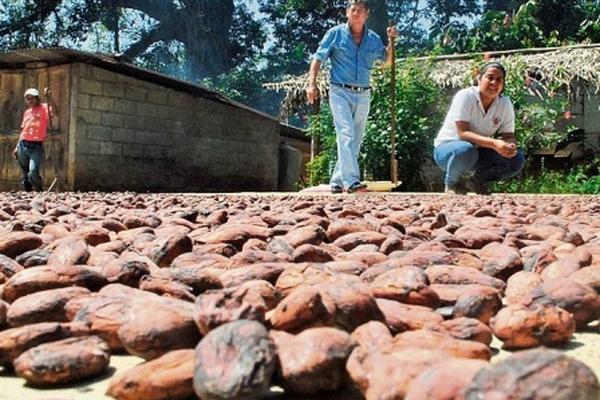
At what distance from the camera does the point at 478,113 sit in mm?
4875

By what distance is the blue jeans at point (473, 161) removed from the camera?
16.2 feet

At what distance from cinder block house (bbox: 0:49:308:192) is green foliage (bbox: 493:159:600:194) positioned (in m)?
4.85

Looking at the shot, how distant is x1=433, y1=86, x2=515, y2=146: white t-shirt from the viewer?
189 inches

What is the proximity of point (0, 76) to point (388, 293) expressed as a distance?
10409 mm

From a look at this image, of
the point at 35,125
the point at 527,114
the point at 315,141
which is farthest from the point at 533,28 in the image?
the point at 35,125

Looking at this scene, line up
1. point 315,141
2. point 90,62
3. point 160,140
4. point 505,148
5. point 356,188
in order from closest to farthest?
1. point 505,148
2. point 356,188
3. point 90,62
4. point 160,140
5. point 315,141

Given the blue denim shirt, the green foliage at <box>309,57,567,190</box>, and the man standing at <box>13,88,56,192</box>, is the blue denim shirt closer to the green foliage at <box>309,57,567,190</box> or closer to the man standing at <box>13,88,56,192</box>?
the green foliage at <box>309,57,567,190</box>

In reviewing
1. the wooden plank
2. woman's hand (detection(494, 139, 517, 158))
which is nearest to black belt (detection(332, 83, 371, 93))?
woman's hand (detection(494, 139, 517, 158))

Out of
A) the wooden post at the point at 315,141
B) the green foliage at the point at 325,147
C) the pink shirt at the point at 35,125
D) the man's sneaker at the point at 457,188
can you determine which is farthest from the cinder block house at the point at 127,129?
the man's sneaker at the point at 457,188

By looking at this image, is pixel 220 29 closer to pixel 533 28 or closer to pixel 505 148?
pixel 533 28

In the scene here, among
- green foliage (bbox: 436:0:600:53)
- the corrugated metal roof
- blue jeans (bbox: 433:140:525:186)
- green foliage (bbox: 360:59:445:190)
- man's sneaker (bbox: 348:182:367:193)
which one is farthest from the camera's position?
green foliage (bbox: 436:0:600:53)

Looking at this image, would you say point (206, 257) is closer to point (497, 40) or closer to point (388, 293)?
point (388, 293)

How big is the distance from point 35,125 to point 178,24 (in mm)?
9608

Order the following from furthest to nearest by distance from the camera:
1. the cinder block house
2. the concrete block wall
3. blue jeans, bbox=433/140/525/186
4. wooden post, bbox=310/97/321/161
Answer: wooden post, bbox=310/97/321/161, the concrete block wall, the cinder block house, blue jeans, bbox=433/140/525/186
